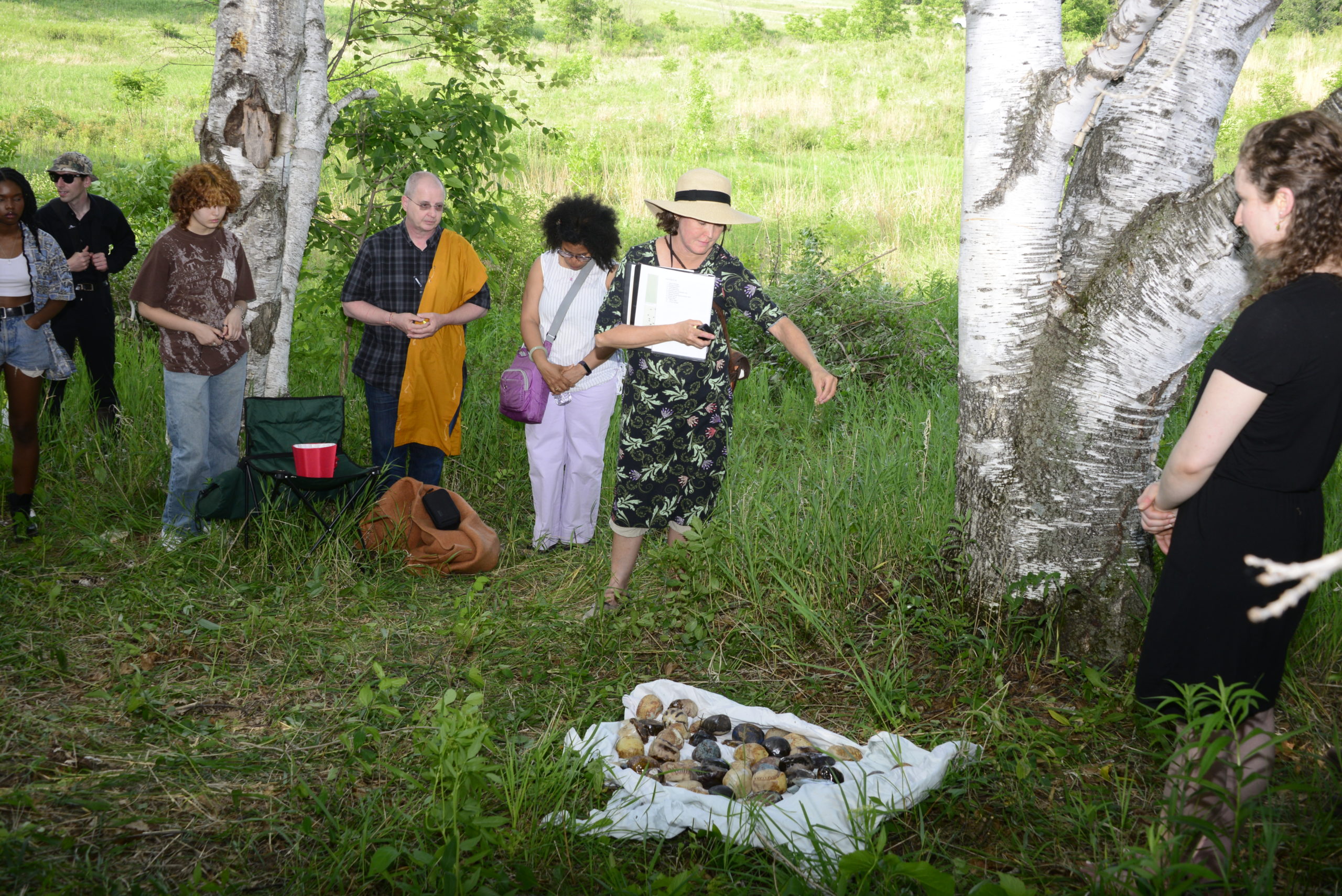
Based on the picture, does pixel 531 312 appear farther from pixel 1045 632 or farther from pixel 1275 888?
pixel 1275 888

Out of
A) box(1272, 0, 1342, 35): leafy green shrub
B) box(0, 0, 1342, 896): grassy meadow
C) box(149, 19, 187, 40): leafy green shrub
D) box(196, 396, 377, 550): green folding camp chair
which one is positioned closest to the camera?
box(0, 0, 1342, 896): grassy meadow

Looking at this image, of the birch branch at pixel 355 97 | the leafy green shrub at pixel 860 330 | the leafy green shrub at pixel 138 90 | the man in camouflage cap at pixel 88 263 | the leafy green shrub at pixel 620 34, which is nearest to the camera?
the birch branch at pixel 355 97

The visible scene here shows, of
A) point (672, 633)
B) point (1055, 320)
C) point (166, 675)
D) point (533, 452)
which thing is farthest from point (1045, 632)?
point (166, 675)

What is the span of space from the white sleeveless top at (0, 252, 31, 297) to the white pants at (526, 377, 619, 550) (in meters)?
2.57

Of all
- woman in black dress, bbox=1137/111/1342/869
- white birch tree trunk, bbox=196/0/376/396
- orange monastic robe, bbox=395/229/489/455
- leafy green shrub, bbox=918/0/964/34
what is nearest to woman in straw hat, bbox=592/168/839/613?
orange monastic robe, bbox=395/229/489/455

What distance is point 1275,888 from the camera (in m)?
2.18

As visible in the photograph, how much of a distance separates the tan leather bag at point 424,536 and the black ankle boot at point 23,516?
5.37ft

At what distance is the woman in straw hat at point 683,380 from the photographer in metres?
3.72

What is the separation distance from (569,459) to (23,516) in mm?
2709

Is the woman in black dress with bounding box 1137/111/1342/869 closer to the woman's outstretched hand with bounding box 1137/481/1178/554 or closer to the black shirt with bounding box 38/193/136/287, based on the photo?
the woman's outstretched hand with bounding box 1137/481/1178/554

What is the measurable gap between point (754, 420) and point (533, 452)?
1.69 meters

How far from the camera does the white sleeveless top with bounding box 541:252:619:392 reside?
16.0 feet

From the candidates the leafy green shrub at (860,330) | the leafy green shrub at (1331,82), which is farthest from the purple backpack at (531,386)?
the leafy green shrub at (1331,82)

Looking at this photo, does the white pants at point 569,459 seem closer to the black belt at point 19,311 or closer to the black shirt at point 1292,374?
the black belt at point 19,311
